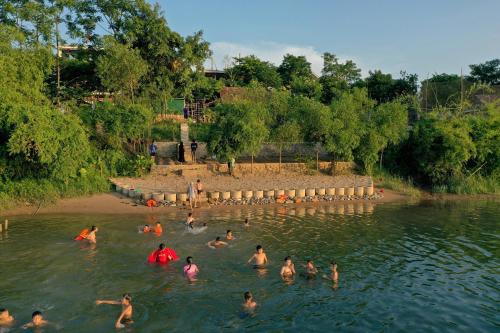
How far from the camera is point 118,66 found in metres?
37.2

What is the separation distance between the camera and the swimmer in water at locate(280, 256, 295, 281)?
1748 cm

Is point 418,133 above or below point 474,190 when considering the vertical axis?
above

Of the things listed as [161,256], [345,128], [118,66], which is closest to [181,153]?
[118,66]

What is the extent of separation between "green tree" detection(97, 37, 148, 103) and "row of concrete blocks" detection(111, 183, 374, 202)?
35.4ft

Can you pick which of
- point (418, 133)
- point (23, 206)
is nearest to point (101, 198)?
point (23, 206)

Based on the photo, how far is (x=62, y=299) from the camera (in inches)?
599

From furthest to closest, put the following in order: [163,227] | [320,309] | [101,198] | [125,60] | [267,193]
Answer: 1. [125,60]
2. [267,193]
3. [101,198]
4. [163,227]
5. [320,309]

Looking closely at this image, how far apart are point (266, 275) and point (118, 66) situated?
26.1 metres

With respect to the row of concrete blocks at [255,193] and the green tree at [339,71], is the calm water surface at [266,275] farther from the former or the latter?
the green tree at [339,71]

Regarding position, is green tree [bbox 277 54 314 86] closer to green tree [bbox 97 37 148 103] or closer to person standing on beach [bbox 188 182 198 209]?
green tree [bbox 97 37 148 103]

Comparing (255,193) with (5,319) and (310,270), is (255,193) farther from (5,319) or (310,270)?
(5,319)

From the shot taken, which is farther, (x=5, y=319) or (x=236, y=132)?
(x=236, y=132)

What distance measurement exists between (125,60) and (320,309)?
28936 millimetres

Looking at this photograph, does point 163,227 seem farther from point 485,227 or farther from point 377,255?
point 485,227
